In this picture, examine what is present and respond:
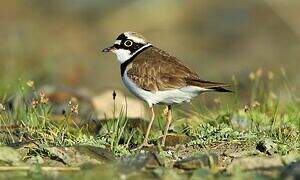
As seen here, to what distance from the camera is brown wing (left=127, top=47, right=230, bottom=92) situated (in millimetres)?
7422

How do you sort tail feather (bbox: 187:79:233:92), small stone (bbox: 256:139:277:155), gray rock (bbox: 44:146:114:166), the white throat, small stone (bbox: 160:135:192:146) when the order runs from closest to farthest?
gray rock (bbox: 44:146:114:166)
small stone (bbox: 256:139:277:155)
tail feather (bbox: 187:79:233:92)
small stone (bbox: 160:135:192:146)
the white throat

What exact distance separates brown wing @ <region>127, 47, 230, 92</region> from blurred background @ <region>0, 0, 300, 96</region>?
18.4 ft

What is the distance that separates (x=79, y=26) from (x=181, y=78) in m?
11.0

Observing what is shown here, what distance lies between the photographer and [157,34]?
17562mm

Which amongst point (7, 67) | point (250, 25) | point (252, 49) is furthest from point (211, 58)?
point (7, 67)

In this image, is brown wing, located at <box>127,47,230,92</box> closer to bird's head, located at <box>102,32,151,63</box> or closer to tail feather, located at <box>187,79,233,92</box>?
tail feather, located at <box>187,79,233,92</box>

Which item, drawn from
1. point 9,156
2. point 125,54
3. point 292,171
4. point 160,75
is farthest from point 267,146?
point 9,156

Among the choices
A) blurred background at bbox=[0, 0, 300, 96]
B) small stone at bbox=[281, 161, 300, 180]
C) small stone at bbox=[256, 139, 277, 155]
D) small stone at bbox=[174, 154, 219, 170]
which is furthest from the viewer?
blurred background at bbox=[0, 0, 300, 96]

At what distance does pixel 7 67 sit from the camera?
1230 cm

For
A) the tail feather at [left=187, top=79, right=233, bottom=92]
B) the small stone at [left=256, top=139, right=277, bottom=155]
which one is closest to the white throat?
the tail feather at [left=187, top=79, right=233, bottom=92]

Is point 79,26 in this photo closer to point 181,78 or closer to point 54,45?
point 54,45

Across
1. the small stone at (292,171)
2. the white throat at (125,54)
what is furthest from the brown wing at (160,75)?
the small stone at (292,171)

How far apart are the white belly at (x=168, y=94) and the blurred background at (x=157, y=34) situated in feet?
18.5

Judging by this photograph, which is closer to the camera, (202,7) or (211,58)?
(211,58)
